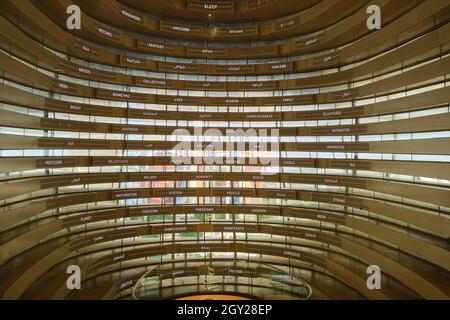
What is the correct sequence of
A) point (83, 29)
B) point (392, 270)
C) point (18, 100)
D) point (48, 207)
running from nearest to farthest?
point (18, 100) < point (392, 270) < point (48, 207) < point (83, 29)

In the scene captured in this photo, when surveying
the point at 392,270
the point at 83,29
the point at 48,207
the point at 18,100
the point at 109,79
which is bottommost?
the point at 392,270

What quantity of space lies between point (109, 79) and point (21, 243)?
33.2 ft

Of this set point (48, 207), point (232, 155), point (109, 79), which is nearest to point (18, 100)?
point (48, 207)

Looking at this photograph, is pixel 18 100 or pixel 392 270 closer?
pixel 18 100

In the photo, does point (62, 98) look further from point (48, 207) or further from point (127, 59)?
point (48, 207)

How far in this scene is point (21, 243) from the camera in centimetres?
1479

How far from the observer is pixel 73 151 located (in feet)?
65.6

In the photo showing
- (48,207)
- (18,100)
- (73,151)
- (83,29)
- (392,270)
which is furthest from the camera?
(73,151)

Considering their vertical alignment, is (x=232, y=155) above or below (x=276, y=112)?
below

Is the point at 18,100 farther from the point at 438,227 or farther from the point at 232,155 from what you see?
the point at 438,227

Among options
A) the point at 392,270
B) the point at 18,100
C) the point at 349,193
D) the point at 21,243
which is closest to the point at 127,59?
the point at 18,100

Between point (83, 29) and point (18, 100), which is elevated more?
point (83, 29)

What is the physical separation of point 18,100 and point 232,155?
12.3 metres

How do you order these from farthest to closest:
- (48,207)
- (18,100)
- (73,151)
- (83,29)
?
(73,151), (83,29), (48,207), (18,100)
